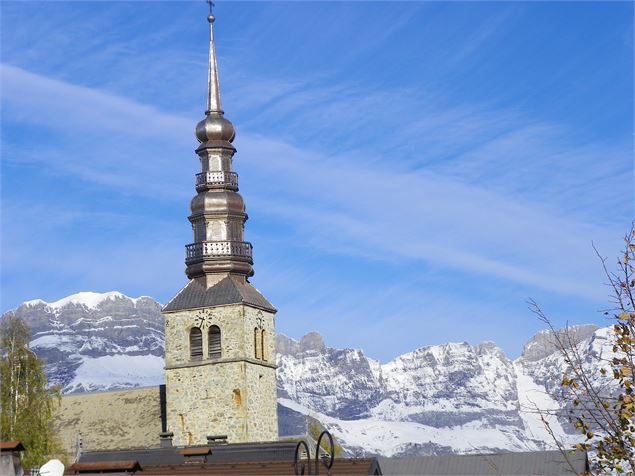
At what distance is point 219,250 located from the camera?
7131cm

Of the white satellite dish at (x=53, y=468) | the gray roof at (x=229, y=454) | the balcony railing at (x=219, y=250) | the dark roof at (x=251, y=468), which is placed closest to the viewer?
the white satellite dish at (x=53, y=468)

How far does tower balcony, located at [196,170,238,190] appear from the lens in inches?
2837

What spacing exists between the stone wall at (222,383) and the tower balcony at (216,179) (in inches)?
260

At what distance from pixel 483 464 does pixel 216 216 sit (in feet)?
59.1

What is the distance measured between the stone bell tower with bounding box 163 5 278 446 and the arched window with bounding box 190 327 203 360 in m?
0.05

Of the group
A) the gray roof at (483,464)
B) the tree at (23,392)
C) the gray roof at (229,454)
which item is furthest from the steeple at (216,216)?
→ the gray roof at (229,454)

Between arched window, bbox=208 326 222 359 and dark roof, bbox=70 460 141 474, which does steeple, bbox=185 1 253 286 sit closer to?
arched window, bbox=208 326 222 359

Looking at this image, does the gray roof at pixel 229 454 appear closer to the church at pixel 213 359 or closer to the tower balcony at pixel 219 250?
the church at pixel 213 359

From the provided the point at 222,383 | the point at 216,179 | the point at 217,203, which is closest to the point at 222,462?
the point at 222,383

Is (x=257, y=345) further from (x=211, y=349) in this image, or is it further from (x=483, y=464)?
(x=483, y=464)

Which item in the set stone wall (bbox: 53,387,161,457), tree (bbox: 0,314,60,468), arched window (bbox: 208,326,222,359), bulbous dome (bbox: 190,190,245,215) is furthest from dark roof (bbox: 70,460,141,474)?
bulbous dome (bbox: 190,190,245,215)

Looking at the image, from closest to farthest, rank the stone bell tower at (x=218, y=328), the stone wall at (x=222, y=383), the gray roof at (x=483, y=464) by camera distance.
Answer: the gray roof at (x=483, y=464) < the stone wall at (x=222, y=383) < the stone bell tower at (x=218, y=328)

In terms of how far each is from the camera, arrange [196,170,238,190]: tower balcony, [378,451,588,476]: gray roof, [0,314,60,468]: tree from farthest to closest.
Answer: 1. [196,170,238,190]: tower balcony
2. [0,314,60,468]: tree
3. [378,451,588,476]: gray roof

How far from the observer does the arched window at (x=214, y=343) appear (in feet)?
227
